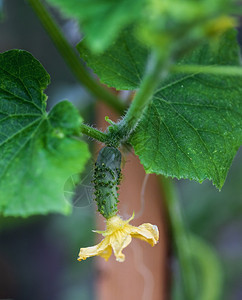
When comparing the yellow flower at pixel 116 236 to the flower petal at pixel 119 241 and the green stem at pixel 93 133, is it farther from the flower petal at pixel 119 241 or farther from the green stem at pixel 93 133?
the green stem at pixel 93 133

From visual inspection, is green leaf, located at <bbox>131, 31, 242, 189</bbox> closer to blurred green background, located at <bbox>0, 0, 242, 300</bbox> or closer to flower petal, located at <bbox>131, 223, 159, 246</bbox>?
flower petal, located at <bbox>131, 223, 159, 246</bbox>

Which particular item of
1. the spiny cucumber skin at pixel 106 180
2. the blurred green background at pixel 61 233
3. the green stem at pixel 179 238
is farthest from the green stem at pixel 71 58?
the blurred green background at pixel 61 233

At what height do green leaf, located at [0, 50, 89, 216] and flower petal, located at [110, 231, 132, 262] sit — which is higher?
green leaf, located at [0, 50, 89, 216]

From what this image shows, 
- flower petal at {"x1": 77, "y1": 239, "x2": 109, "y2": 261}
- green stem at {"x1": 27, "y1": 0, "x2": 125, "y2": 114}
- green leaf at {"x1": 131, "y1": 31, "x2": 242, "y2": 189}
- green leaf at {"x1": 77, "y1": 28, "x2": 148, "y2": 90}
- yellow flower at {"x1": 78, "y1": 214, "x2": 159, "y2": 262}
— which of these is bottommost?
flower petal at {"x1": 77, "y1": 239, "x2": 109, "y2": 261}

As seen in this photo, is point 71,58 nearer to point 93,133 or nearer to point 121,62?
point 121,62

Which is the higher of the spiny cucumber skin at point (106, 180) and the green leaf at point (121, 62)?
the green leaf at point (121, 62)

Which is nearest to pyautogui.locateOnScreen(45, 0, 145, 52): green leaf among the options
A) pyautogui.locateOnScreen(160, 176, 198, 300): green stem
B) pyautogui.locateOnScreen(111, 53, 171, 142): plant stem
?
pyautogui.locateOnScreen(111, 53, 171, 142): plant stem
